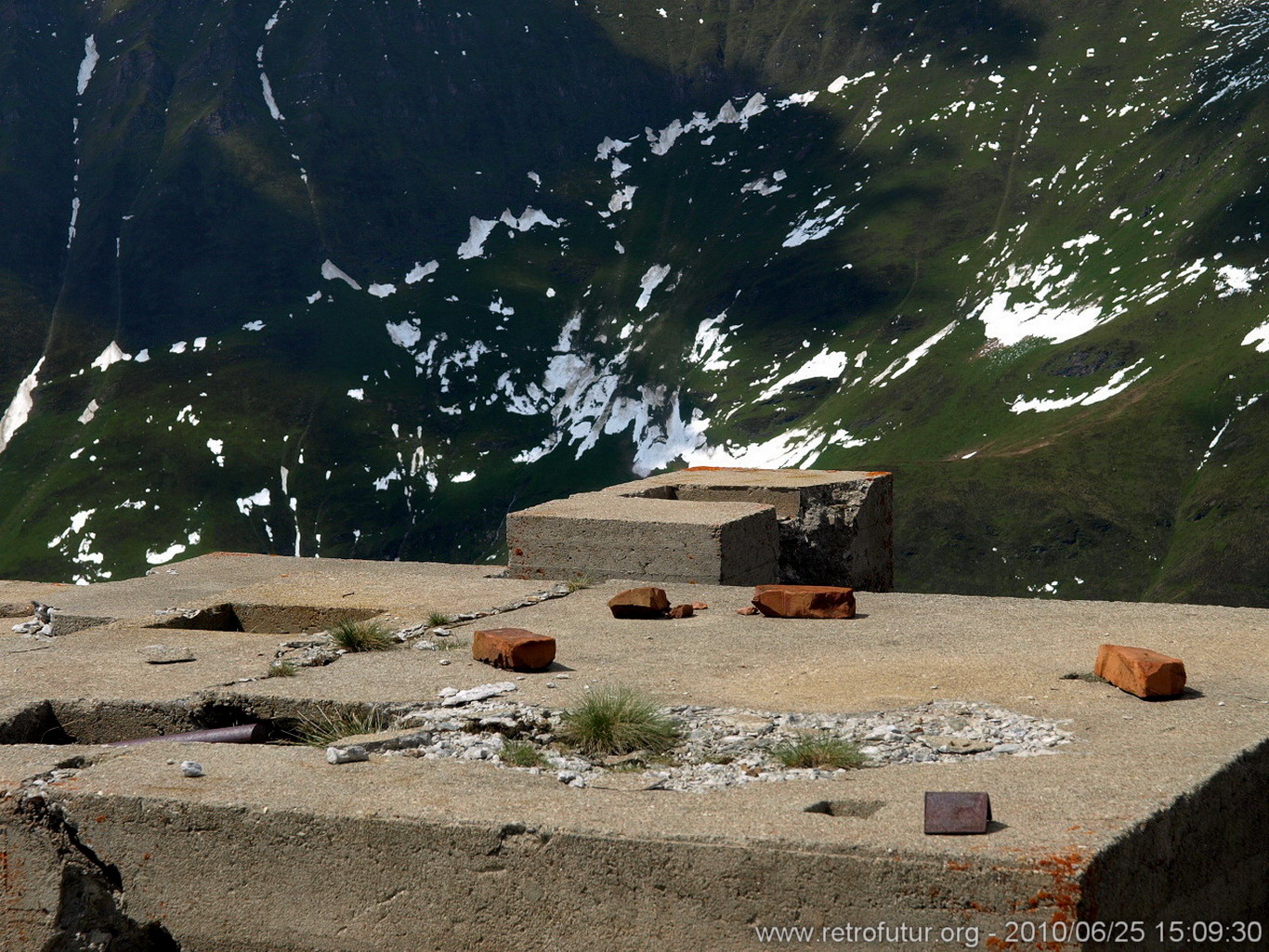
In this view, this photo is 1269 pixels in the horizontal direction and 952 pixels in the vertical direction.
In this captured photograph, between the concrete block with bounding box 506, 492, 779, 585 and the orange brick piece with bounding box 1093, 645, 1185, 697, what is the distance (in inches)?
219

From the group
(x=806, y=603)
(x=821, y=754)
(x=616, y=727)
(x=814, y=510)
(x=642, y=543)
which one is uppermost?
(x=814, y=510)

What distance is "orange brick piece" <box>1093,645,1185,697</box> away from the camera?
797 cm

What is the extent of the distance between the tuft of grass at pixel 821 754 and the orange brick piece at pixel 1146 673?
1.99m

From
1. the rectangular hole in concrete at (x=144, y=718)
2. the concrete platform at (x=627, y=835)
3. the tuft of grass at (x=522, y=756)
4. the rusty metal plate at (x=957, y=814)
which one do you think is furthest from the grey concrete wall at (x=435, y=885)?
the rectangular hole in concrete at (x=144, y=718)

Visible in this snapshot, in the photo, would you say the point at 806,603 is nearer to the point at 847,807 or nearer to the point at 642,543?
the point at 642,543

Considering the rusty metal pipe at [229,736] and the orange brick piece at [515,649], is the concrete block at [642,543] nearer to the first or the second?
the orange brick piece at [515,649]

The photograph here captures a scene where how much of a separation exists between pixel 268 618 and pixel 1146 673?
792 cm

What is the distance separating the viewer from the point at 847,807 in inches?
246

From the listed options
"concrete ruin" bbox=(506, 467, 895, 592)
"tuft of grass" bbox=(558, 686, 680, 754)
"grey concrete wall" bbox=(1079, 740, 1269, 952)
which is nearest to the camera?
"grey concrete wall" bbox=(1079, 740, 1269, 952)

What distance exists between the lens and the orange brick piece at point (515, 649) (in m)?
9.23

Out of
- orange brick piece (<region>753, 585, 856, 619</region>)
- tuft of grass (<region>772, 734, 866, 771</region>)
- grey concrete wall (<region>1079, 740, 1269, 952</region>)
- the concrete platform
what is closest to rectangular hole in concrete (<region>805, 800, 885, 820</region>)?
the concrete platform

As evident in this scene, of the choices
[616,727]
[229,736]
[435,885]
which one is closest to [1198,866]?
[616,727]

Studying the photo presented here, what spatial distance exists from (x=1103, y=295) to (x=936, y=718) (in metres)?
185

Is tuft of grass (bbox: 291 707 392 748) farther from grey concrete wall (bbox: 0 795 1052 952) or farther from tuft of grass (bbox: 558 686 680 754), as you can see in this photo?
grey concrete wall (bbox: 0 795 1052 952)
